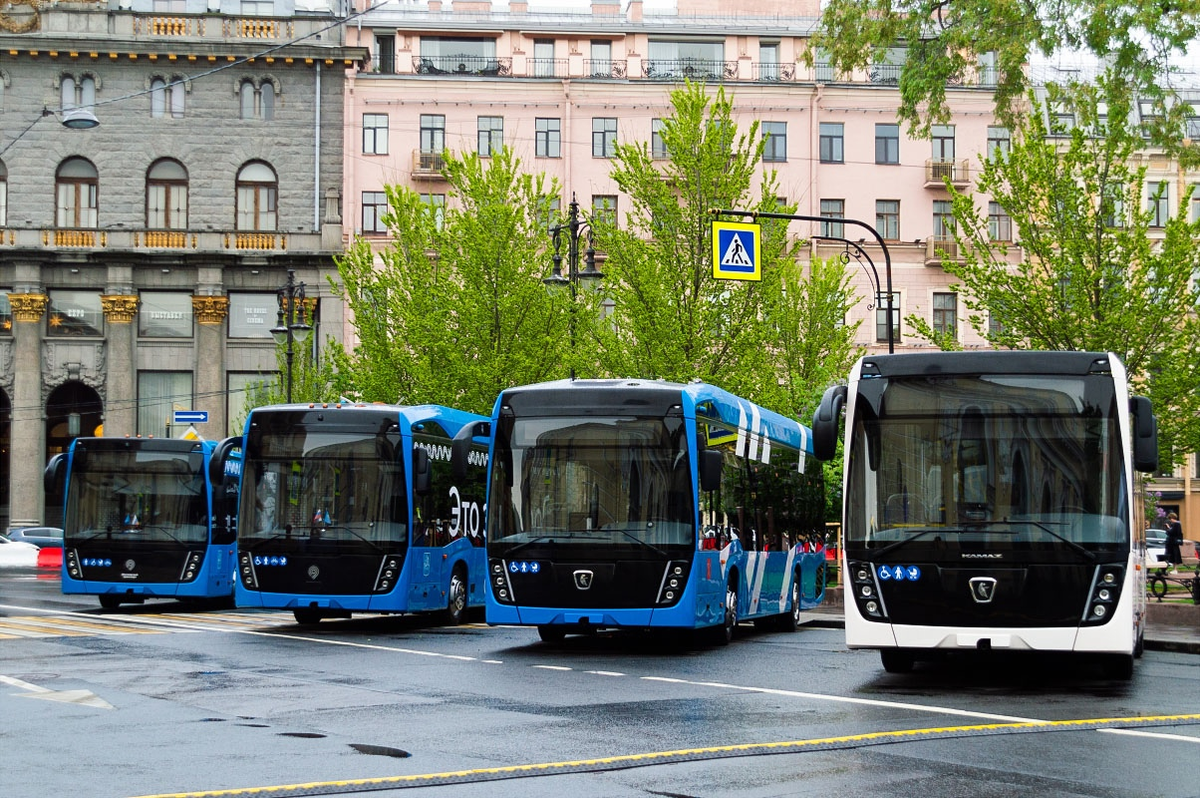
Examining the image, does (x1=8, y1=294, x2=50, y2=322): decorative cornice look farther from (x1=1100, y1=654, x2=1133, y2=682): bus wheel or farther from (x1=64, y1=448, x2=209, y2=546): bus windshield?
(x1=1100, y1=654, x2=1133, y2=682): bus wheel

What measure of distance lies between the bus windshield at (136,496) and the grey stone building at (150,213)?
1056 inches

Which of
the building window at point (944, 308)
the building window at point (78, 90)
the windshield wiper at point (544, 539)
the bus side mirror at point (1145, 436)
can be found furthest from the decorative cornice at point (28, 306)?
the bus side mirror at point (1145, 436)

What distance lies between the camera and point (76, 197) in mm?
56719

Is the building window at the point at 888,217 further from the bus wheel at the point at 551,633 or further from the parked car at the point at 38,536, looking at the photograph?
the bus wheel at the point at 551,633

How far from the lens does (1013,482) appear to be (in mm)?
14859


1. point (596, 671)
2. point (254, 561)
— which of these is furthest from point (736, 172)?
point (596, 671)

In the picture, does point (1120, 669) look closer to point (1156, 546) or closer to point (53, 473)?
point (53, 473)

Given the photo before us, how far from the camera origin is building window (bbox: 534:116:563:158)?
57.6m

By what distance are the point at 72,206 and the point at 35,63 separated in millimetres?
4857

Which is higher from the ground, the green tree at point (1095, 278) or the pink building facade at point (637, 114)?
the pink building facade at point (637, 114)

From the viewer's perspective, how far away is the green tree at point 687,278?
36375 mm

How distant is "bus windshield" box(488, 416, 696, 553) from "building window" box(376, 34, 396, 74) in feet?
137

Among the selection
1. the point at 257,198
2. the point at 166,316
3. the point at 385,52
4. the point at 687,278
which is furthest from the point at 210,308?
the point at 687,278

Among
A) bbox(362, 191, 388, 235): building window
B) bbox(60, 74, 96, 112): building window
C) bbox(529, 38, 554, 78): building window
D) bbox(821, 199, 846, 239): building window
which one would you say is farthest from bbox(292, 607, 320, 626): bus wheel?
bbox(529, 38, 554, 78): building window
